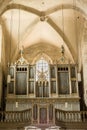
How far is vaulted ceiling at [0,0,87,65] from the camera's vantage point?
2080 centimetres

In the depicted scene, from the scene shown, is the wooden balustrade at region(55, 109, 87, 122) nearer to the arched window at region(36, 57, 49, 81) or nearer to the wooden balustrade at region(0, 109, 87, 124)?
the wooden balustrade at region(0, 109, 87, 124)

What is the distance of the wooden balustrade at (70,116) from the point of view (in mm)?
18609

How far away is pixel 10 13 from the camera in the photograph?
2195 centimetres

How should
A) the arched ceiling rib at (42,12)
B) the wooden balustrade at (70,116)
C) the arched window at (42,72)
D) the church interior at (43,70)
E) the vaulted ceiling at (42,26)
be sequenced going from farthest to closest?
the arched window at (42,72), the vaulted ceiling at (42,26), the arched ceiling rib at (42,12), the wooden balustrade at (70,116), the church interior at (43,70)

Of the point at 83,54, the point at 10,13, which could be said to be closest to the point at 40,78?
the point at 83,54

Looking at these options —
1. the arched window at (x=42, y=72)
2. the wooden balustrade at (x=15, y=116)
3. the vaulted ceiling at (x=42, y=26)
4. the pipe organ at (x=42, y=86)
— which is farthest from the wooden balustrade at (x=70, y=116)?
the vaulted ceiling at (x=42, y=26)

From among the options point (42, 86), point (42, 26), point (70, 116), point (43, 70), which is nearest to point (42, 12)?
point (42, 26)

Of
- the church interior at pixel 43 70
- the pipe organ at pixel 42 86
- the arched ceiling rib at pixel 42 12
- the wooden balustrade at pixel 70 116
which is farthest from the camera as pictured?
the pipe organ at pixel 42 86

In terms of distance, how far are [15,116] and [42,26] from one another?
8.43 metres

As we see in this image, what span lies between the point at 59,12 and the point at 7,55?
5.53 m

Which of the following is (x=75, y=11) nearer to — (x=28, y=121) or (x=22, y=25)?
(x=22, y=25)

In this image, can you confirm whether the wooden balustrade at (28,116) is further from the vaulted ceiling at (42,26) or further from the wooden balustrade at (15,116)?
the vaulted ceiling at (42,26)

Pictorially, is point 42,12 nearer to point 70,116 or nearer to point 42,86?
point 42,86

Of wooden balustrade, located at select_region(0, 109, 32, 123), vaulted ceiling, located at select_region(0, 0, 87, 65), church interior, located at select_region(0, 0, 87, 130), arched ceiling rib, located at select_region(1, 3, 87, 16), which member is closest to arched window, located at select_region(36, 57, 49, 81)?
church interior, located at select_region(0, 0, 87, 130)
